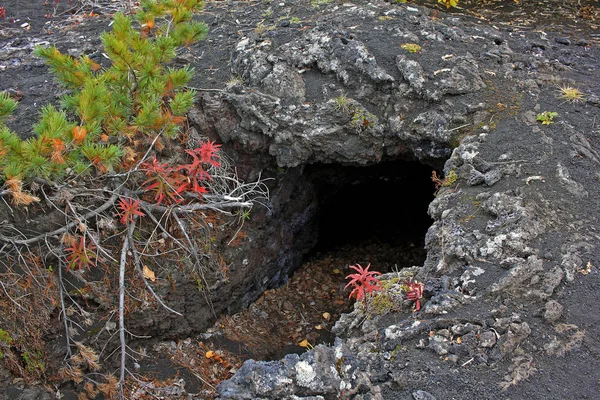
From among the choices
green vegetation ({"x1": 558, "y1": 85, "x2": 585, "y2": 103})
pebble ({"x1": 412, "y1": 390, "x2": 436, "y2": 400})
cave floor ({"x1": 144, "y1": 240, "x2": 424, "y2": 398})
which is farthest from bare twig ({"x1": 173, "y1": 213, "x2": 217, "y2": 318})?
green vegetation ({"x1": 558, "y1": 85, "x2": 585, "y2": 103})

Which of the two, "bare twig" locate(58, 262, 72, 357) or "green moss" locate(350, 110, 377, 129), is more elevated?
"green moss" locate(350, 110, 377, 129)

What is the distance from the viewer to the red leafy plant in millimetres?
3854

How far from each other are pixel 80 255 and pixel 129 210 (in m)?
0.46

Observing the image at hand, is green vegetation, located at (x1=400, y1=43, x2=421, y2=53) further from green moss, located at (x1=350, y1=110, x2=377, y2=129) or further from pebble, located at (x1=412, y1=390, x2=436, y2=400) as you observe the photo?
pebble, located at (x1=412, y1=390, x2=436, y2=400)

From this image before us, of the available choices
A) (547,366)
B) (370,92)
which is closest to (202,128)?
(370,92)

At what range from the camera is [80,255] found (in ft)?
12.1

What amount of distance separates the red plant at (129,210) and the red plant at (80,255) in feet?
1.04

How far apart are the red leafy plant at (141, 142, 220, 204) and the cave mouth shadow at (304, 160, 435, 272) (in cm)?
223

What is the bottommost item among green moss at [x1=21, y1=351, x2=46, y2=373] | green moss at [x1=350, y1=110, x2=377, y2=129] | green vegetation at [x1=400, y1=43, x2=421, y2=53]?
green moss at [x1=21, y1=351, x2=46, y2=373]

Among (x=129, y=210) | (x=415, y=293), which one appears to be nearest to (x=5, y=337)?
(x=129, y=210)

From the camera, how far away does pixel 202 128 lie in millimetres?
4730

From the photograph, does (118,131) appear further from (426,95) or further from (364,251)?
(364,251)

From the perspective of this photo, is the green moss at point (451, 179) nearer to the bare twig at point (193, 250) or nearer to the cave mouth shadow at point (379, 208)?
the bare twig at point (193, 250)

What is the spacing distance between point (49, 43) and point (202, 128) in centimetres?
227
